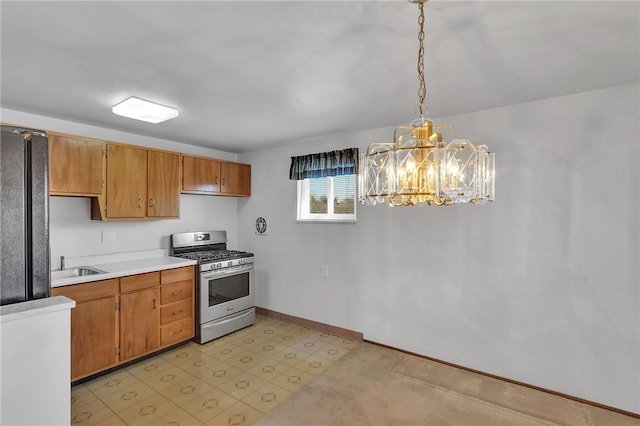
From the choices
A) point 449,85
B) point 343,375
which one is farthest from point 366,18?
point 343,375

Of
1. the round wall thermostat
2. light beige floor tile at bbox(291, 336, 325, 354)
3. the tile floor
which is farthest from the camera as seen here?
the round wall thermostat

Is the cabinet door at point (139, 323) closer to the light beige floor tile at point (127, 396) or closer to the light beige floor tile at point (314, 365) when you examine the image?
the light beige floor tile at point (127, 396)

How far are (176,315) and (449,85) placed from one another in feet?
11.1

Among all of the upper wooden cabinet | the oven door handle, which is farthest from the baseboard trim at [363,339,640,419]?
the upper wooden cabinet

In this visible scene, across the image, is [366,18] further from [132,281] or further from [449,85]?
[132,281]

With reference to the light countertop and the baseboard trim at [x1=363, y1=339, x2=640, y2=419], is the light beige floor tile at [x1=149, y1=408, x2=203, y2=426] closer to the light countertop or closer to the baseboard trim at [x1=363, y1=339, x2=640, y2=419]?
the light countertop

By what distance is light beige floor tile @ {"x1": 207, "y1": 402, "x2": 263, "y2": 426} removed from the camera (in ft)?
7.52

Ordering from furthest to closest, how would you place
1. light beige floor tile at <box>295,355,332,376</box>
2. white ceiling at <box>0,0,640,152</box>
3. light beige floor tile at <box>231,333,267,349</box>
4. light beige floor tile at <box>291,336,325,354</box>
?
1. light beige floor tile at <box>231,333,267,349</box>
2. light beige floor tile at <box>291,336,325,354</box>
3. light beige floor tile at <box>295,355,332,376</box>
4. white ceiling at <box>0,0,640,152</box>

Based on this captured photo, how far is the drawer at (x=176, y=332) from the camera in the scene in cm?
337

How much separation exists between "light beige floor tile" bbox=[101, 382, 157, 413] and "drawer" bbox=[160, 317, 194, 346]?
1.92 ft

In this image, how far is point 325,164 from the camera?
391 cm

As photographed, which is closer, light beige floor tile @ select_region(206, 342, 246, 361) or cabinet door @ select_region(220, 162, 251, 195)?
light beige floor tile @ select_region(206, 342, 246, 361)

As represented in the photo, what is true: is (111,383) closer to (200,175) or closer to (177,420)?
(177,420)

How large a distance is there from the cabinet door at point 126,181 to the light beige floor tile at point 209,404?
196cm
